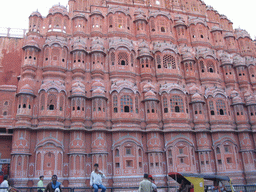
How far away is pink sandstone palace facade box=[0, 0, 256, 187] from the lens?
66.4 feet

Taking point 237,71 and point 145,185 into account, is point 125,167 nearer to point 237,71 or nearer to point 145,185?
point 145,185

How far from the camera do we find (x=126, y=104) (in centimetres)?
2250

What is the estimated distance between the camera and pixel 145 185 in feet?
28.0

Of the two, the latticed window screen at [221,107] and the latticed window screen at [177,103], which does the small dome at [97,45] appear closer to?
the latticed window screen at [177,103]

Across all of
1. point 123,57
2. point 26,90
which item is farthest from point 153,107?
point 26,90

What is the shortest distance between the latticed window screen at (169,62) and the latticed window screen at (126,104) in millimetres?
5964

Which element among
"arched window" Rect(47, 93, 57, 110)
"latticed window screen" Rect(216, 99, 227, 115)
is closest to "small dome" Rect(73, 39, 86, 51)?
"arched window" Rect(47, 93, 57, 110)

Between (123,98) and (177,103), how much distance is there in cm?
546

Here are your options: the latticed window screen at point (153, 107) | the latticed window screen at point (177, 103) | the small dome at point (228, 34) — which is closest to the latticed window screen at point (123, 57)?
the latticed window screen at point (153, 107)

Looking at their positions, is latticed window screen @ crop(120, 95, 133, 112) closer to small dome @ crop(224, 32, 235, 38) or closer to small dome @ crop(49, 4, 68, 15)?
small dome @ crop(49, 4, 68, 15)

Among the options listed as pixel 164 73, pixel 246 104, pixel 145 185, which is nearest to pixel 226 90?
pixel 246 104

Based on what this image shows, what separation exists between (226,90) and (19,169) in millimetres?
22215

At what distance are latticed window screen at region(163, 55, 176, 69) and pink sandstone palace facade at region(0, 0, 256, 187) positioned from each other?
113 millimetres

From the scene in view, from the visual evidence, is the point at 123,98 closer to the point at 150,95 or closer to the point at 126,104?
the point at 126,104
